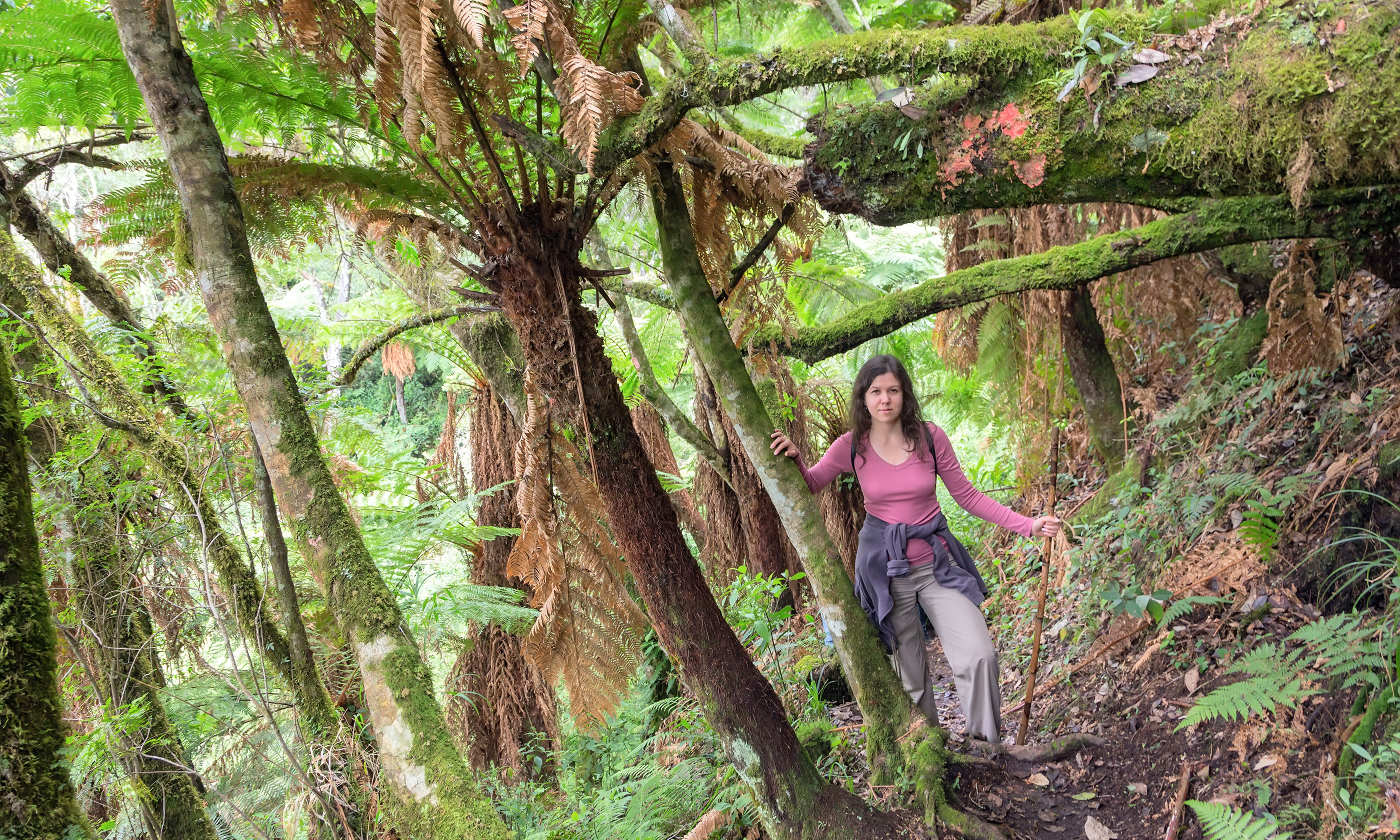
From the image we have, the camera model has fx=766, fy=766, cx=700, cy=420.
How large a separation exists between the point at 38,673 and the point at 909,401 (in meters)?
3.39

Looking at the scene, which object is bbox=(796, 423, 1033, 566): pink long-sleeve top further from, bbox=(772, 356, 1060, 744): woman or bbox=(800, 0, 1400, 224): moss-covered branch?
bbox=(800, 0, 1400, 224): moss-covered branch

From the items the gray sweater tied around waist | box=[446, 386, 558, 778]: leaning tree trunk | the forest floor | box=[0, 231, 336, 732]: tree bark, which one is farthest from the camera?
box=[446, 386, 558, 778]: leaning tree trunk

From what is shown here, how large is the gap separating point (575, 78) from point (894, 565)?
2463mm

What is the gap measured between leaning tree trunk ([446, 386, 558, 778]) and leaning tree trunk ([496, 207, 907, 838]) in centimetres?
281

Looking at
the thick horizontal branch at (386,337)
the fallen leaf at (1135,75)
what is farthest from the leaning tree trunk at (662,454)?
the fallen leaf at (1135,75)

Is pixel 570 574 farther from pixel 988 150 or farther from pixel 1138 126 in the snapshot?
pixel 1138 126

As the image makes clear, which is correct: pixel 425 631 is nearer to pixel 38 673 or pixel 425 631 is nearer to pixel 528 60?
pixel 38 673

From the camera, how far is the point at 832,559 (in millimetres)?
3254

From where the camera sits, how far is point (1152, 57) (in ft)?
6.75

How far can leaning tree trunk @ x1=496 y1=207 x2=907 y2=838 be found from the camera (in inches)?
114

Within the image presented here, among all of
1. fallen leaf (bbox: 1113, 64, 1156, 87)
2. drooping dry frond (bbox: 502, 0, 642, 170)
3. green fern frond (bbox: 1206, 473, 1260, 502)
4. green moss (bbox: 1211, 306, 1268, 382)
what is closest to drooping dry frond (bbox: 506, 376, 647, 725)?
drooping dry frond (bbox: 502, 0, 642, 170)

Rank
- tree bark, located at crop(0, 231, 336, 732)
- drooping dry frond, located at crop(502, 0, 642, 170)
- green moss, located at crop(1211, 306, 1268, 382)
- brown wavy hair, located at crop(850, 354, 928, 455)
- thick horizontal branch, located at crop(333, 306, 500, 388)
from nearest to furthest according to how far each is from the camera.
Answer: drooping dry frond, located at crop(502, 0, 642, 170) → brown wavy hair, located at crop(850, 354, 928, 455) → tree bark, located at crop(0, 231, 336, 732) → green moss, located at crop(1211, 306, 1268, 382) → thick horizontal branch, located at crop(333, 306, 500, 388)

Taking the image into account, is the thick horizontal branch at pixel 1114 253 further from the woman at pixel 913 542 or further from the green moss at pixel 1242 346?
the green moss at pixel 1242 346

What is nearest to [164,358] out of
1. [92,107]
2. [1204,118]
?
[92,107]
